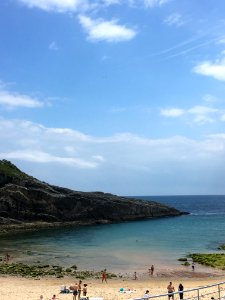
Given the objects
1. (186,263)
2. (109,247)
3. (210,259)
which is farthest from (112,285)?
(109,247)

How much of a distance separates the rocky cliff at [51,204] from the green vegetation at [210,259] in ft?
197

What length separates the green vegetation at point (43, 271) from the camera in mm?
48116

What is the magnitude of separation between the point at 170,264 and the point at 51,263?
54.0ft

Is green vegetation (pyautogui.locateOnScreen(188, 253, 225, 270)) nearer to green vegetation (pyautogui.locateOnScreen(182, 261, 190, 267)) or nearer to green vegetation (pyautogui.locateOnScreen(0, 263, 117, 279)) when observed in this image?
green vegetation (pyautogui.locateOnScreen(182, 261, 190, 267))

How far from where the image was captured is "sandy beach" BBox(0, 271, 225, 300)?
36656mm

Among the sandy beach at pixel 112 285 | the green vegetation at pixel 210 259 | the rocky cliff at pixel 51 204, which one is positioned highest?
the rocky cliff at pixel 51 204

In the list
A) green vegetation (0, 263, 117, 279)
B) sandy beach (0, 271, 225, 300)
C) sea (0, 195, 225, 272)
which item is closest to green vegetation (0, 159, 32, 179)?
sea (0, 195, 225, 272)

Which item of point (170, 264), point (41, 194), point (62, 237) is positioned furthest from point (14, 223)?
point (170, 264)

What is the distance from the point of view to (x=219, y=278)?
4675 centimetres

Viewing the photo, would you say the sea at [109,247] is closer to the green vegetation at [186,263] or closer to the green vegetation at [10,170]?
the green vegetation at [186,263]

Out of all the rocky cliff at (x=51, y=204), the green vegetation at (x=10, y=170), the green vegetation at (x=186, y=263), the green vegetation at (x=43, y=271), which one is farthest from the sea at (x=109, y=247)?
the green vegetation at (x=10, y=170)

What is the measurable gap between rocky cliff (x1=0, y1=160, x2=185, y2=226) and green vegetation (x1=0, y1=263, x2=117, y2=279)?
54362 millimetres

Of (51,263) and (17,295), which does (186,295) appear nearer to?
(17,295)

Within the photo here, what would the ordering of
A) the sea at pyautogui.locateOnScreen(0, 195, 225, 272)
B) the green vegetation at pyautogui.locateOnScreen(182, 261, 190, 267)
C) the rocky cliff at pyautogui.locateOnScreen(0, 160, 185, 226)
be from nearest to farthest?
the green vegetation at pyautogui.locateOnScreen(182, 261, 190, 267), the sea at pyautogui.locateOnScreen(0, 195, 225, 272), the rocky cliff at pyautogui.locateOnScreen(0, 160, 185, 226)
